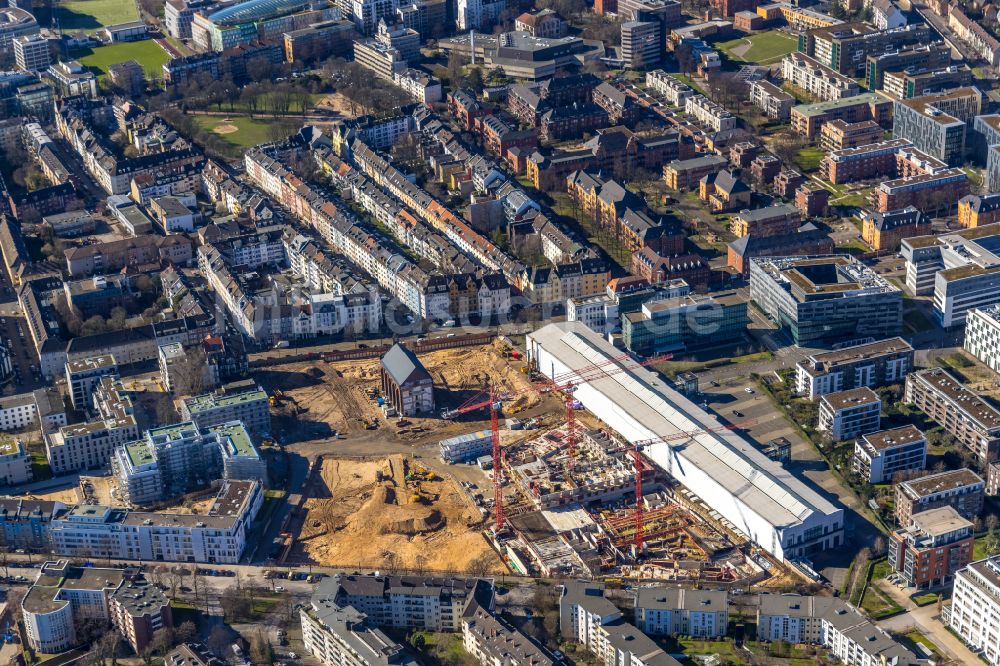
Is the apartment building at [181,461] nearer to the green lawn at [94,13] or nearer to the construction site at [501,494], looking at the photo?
the construction site at [501,494]

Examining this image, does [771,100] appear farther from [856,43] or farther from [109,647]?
[109,647]

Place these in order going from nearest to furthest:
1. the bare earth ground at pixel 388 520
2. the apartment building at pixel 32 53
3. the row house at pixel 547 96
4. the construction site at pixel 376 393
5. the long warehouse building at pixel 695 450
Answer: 1. the long warehouse building at pixel 695 450
2. the bare earth ground at pixel 388 520
3. the construction site at pixel 376 393
4. the row house at pixel 547 96
5. the apartment building at pixel 32 53

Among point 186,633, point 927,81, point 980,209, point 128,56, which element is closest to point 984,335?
point 980,209

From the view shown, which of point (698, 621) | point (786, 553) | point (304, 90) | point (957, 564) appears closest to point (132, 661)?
point (698, 621)

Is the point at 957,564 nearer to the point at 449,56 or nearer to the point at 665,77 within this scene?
the point at 665,77

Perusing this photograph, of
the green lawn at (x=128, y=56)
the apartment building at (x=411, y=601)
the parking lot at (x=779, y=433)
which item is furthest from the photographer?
the green lawn at (x=128, y=56)

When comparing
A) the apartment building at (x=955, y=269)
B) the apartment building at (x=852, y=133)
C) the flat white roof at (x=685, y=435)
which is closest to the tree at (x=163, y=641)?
the flat white roof at (x=685, y=435)

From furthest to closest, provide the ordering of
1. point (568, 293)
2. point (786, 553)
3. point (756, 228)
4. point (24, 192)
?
point (24, 192) < point (756, 228) < point (568, 293) < point (786, 553)
